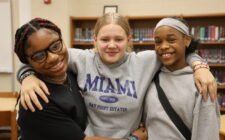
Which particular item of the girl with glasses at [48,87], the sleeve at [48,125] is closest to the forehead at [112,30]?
the girl with glasses at [48,87]

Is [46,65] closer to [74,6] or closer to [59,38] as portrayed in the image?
[59,38]

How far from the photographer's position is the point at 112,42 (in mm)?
1290

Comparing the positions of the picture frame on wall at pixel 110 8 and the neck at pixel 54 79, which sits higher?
the picture frame on wall at pixel 110 8

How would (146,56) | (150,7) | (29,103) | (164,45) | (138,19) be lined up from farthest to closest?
(150,7) → (138,19) → (146,56) → (164,45) → (29,103)

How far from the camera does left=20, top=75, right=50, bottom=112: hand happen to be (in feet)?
3.40

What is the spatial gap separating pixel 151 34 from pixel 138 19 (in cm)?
46

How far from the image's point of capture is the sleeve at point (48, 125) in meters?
1.06

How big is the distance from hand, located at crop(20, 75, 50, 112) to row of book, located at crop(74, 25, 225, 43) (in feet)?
11.3

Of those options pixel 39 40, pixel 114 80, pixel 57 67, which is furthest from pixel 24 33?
pixel 114 80

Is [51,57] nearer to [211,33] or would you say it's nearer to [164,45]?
[164,45]

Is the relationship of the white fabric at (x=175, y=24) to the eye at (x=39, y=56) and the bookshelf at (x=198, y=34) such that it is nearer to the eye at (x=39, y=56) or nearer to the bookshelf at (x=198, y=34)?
the eye at (x=39, y=56)

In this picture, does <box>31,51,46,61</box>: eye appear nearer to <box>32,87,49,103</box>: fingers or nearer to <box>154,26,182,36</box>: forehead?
<box>32,87,49,103</box>: fingers

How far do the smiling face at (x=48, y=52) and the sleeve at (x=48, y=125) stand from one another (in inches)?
6.7

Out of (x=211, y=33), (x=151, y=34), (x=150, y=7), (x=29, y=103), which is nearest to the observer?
(x=29, y=103)
